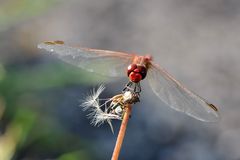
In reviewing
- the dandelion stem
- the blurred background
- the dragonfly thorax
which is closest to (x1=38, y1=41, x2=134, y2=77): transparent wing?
the dragonfly thorax

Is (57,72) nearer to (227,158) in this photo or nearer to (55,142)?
(55,142)

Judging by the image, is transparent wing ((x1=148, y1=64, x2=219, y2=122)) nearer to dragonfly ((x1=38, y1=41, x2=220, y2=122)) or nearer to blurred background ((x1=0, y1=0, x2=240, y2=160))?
dragonfly ((x1=38, y1=41, x2=220, y2=122))

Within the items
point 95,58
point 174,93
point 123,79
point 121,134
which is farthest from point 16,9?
point 121,134

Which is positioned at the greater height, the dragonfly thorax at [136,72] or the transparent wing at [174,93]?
the transparent wing at [174,93]

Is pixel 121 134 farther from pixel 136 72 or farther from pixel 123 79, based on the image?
pixel 123 79

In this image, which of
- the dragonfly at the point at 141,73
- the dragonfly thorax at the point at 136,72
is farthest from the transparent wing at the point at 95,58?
the dragonfly thorax at the point at 136,72

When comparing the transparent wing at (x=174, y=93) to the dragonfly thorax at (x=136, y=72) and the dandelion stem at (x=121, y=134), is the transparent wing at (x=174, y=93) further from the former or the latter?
the dandelion stem at (x=121, y=134)
